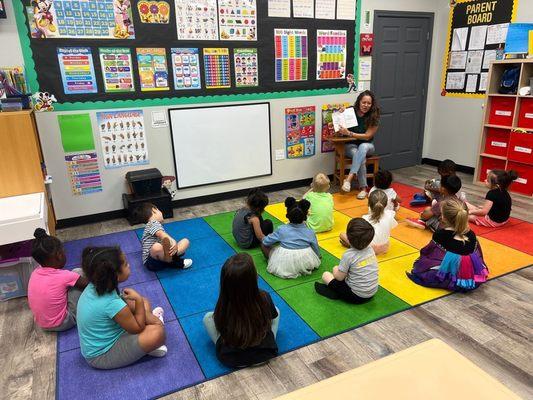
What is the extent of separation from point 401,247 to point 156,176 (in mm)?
2524

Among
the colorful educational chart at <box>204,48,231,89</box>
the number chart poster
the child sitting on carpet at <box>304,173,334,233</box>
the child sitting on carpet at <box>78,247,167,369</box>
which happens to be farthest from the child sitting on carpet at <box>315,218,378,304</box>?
the number chart poster

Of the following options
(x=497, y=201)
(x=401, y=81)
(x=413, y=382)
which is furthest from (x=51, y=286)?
(x=401, y=81)

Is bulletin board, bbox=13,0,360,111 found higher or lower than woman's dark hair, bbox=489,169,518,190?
higher

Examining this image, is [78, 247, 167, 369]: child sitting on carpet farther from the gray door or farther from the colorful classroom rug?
the gray door

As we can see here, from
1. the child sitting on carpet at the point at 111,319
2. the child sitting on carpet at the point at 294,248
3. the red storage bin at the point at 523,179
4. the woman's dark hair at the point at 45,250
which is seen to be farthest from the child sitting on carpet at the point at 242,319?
the red storage bin at the point at 523,179

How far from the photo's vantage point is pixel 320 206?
3.69 m

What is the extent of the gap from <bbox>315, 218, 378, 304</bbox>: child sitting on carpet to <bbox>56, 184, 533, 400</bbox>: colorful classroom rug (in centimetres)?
8

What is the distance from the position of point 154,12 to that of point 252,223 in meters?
2.42

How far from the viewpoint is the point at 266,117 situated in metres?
4.87

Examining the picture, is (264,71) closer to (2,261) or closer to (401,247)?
(401,247)

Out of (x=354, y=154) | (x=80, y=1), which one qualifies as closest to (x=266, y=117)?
(x=354, y=154)

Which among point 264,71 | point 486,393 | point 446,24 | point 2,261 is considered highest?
point 446,24

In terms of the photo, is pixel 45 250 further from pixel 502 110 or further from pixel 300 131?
pixel 502 110

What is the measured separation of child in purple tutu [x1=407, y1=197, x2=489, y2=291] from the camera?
104 inches
